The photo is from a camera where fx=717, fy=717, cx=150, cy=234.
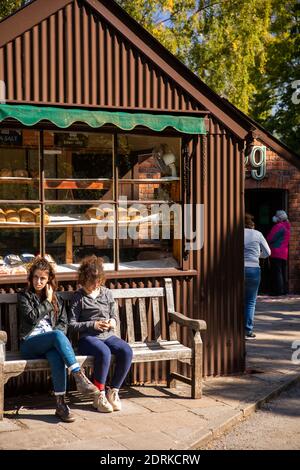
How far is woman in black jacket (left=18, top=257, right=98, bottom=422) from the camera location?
20.9ft

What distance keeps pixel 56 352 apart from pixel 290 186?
11.0 meters

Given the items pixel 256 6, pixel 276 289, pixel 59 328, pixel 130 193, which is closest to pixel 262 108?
pixel 256 6

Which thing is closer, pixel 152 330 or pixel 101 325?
pixel 101 325

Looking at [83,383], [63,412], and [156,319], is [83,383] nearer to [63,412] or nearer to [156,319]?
[63,412]

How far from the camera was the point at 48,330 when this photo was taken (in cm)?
672

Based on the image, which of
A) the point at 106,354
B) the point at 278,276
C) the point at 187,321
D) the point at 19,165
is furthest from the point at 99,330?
the point at 278,276

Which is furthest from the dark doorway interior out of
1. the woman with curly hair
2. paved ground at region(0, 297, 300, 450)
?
the woman with curly hair

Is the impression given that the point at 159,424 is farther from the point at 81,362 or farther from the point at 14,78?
the point at 14,78

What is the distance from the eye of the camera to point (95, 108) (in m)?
7.37

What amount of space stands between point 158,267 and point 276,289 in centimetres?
862

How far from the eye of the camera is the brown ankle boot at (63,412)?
6.19 m

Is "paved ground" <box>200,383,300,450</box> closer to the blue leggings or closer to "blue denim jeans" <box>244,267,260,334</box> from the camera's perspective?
the blue leggings

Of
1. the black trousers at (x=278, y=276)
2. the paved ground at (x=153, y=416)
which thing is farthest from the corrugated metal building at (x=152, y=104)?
the black trousers at (x=278, y=276)

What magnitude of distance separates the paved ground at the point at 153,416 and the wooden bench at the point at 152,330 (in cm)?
38
